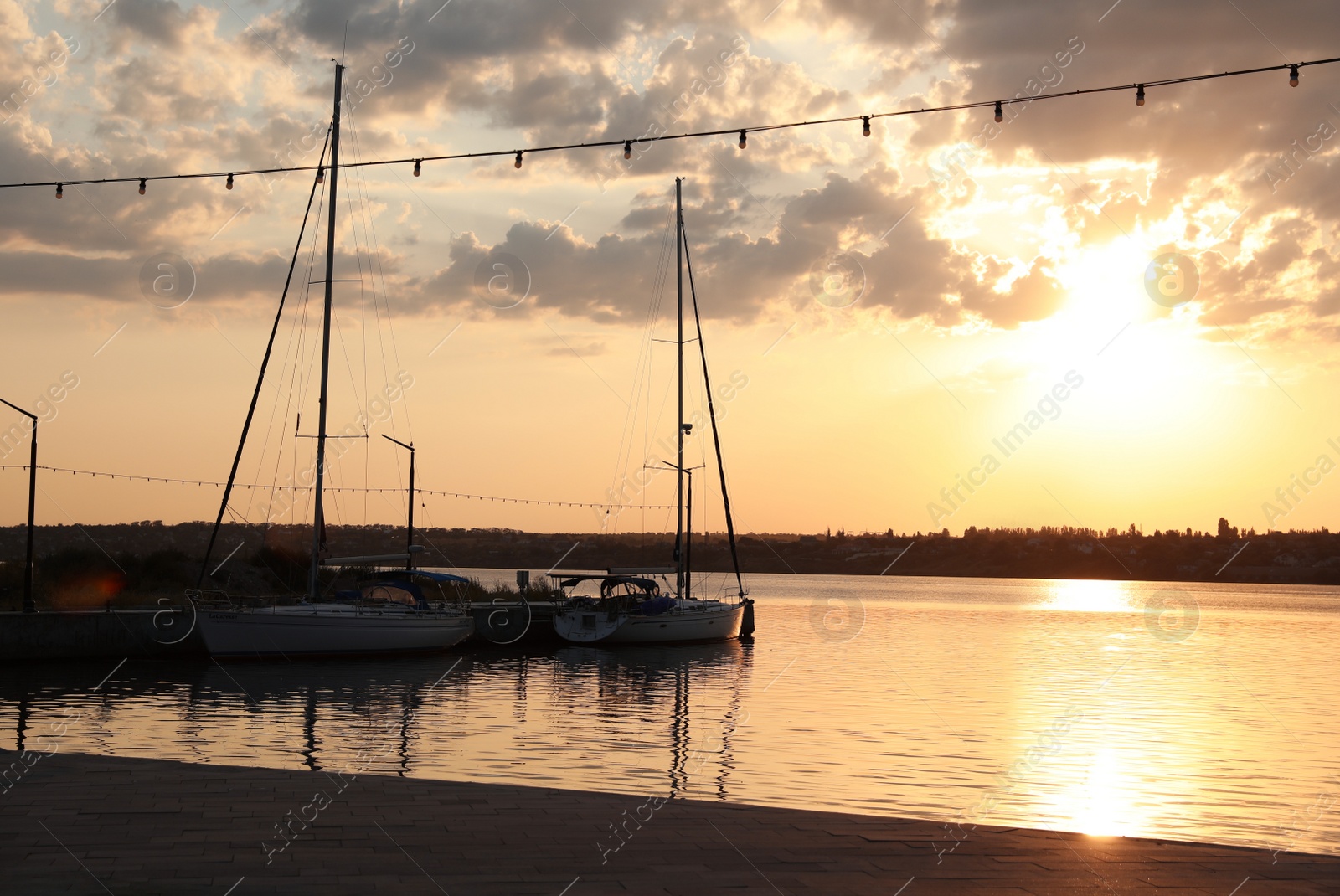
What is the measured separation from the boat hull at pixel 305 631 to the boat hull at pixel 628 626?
10667mm

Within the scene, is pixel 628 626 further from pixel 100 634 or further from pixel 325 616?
pixel 100 634

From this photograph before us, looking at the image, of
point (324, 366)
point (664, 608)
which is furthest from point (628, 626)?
point (324, 366)

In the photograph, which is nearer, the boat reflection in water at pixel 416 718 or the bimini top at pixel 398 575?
the boat reflection in water at pixel 416 718

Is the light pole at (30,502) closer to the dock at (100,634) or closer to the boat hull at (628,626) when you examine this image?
the dock at (100,634)

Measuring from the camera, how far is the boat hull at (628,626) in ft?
163

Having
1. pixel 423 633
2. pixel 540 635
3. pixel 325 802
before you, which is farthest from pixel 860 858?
pixel 540 635

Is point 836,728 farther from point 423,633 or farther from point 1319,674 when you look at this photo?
point 1319,674

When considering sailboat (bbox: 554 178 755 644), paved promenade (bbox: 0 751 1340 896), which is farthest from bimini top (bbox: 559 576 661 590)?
paved promenade (bbox: 0 751 1340 896)

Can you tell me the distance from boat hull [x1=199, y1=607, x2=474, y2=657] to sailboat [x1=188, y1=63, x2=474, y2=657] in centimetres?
3

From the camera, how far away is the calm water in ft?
56.6

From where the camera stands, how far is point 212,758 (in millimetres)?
18312

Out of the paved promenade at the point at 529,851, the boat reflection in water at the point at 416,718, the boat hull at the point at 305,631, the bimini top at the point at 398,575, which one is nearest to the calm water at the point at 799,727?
the boat reflection in water at the point at 416,718

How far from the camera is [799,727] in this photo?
26625mm

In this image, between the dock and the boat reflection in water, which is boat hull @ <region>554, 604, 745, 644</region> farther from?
the dock
